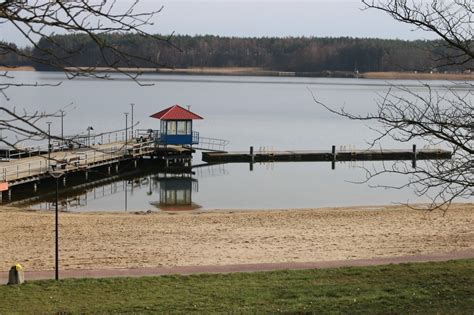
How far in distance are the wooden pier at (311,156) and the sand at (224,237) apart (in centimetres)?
1826

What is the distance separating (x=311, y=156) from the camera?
4628cm

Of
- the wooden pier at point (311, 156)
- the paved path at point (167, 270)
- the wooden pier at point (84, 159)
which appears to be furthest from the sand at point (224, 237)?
the wooden pier at point (311, 156)

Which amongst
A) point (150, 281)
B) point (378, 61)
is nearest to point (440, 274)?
point (150, 281)

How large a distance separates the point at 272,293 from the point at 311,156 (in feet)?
120

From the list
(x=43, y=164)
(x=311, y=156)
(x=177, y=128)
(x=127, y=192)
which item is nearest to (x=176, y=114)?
(x=177, y=128)

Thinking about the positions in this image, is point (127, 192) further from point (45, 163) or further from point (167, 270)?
point (167, 270)

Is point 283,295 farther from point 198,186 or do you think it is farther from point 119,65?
point 198,186

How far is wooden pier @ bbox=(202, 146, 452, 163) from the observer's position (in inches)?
1779

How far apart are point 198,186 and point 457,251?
875 inches

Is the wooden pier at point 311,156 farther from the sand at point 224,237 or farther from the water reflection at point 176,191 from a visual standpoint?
the sand at point 224,237

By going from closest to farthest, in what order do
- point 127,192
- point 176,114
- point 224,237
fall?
point 224,237, point 127,192, point 176,114

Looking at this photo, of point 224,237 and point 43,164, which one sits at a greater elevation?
point 43,164

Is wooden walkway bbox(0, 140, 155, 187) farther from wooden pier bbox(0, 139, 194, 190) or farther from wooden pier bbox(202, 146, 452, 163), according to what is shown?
wooden pier bbox(202, 146, 452, 163)

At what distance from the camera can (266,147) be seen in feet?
164
